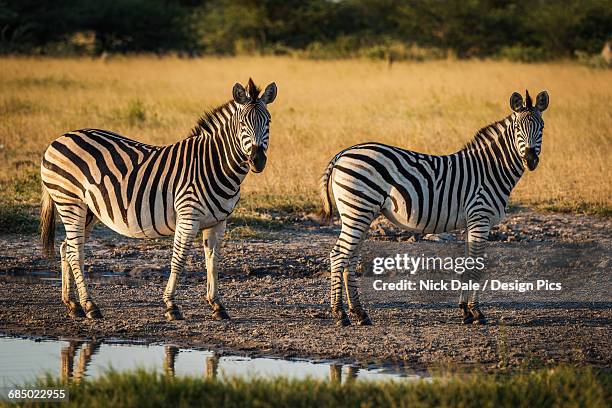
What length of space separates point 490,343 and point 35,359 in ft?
9.47

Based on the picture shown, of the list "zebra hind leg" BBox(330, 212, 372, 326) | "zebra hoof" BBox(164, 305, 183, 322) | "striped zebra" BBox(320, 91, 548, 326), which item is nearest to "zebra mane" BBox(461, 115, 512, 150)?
"striped zebra" BBox(320, 91, 548, 326)

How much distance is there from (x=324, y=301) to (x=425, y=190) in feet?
4.21

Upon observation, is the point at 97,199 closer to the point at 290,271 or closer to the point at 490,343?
the point at 290,271

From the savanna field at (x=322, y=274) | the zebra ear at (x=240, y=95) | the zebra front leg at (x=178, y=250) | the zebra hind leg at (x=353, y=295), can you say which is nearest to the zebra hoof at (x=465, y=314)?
the savanna field at (x=322, y=274)

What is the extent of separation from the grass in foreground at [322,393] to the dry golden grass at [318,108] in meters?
6.31

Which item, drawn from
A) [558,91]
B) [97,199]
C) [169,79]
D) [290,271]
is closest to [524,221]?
[290,271]

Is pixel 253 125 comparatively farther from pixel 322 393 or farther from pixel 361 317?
pixel 322 393

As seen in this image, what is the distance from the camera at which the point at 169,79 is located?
80.7 feet

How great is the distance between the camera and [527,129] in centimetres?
750

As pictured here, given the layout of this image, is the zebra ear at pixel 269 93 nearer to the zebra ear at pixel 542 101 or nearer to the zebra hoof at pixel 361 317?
the zebra hoof at pixel 361 317

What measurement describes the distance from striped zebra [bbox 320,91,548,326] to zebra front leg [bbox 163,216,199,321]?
1.00 meters

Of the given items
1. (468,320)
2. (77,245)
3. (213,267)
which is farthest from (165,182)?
(468,320)

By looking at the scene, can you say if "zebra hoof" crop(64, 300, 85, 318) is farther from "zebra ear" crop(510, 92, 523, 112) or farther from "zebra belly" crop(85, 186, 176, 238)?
"zebra ear" crop(510, 92, 523, 112)

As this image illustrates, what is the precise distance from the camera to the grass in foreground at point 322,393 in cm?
487
